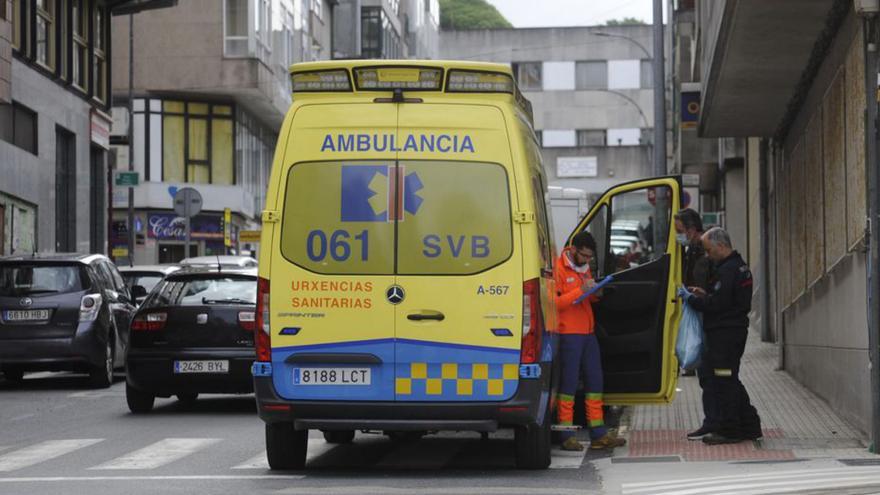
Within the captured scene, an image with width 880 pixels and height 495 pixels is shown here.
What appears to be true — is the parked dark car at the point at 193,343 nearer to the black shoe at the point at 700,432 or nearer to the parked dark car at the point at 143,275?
the black shoe at the point at 700,432

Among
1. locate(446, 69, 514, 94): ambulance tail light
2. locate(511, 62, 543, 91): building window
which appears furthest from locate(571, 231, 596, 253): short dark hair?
locate(511, 62, 543, 91): building window

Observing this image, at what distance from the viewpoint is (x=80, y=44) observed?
1566 inches

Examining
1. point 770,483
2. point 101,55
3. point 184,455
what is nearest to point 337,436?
point 184,455

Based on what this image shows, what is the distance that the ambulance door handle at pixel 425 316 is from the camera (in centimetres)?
1121

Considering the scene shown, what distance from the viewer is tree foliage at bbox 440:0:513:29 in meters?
121

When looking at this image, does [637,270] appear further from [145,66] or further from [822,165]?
[145,66]

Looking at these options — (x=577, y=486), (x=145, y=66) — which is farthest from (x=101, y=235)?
(x=577, y=486)

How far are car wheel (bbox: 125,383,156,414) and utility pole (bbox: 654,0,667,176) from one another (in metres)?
12.8

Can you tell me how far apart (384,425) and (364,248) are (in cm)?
115

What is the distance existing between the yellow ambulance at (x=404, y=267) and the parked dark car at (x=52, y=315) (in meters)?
10.0

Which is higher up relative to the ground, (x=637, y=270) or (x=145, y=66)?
(x=145, y=66)

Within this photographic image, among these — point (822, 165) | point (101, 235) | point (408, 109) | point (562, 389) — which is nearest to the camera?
point (408, 109)

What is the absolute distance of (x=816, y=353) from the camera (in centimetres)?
1736

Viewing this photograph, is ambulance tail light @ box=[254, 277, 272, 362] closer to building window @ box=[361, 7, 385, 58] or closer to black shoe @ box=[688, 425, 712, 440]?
black shoe @ box=[688, 425, 712, 440]
